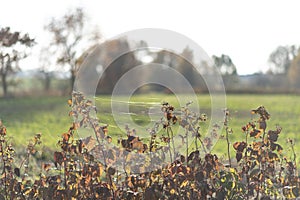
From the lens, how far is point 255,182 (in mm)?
3184

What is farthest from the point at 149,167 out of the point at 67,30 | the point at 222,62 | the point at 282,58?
the point at 282,58

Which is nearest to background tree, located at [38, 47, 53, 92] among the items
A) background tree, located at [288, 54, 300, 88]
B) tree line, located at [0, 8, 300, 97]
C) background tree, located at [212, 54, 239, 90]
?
tree line, located at [0, 8, 300, 97]

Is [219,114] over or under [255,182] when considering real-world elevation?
over

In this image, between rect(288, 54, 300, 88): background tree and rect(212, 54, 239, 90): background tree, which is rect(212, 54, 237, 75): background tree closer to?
rect(212, 54, 239, 90): background tree

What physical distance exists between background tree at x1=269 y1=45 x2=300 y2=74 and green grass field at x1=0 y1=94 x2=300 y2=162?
297 cm

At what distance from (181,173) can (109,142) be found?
512 mm

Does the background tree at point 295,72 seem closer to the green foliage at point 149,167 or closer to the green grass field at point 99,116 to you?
the green grass field at point 99,116

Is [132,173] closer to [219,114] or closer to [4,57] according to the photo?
[219,114]

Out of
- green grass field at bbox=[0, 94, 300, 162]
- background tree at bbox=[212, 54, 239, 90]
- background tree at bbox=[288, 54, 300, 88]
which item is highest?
background tree at bbox=[288, 54, 300, 88]

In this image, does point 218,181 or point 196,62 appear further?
point 196,62

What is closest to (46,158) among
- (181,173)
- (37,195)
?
(37,195)

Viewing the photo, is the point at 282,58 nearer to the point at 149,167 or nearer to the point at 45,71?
the point at 45,71

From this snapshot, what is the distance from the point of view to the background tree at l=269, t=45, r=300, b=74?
30.3 m

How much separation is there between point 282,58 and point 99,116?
1188 inches
